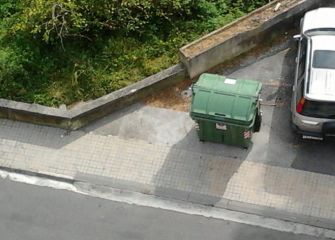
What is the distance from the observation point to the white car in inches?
427

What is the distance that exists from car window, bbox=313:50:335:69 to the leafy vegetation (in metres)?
2.30

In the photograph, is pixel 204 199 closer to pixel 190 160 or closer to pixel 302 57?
pixel 190 160

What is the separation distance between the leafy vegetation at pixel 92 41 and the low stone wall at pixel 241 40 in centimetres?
41

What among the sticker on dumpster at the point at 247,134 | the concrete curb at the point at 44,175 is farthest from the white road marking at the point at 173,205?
the sticker on dumpster at the point at 247,134

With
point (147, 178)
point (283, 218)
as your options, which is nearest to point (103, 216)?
point (147, 178)

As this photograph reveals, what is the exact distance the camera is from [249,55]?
1295 cm

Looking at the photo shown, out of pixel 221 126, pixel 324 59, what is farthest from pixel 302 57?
pixel 221 126

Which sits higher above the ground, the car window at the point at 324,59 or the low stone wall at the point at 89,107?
the car window at the point at 324,59

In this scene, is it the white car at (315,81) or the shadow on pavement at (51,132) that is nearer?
the white car at (315,81)

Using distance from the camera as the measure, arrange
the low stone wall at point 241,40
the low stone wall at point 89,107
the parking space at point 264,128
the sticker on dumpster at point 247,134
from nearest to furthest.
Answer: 1. the sticker on dumpster at point 247,134
2. the parking space at point 264,128
3. the low stone wall at point 89,107
4. the low stone wall at point 241,40

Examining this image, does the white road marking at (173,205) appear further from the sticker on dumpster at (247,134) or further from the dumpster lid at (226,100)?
the dumpster lid at (226,100)

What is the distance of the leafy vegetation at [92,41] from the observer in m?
12.5

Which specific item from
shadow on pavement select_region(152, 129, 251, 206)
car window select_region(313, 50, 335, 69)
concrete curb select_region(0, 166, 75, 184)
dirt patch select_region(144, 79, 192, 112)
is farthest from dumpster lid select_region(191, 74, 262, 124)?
concrete curb select_region(0, 166, 75, 184)

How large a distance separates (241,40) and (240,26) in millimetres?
291
